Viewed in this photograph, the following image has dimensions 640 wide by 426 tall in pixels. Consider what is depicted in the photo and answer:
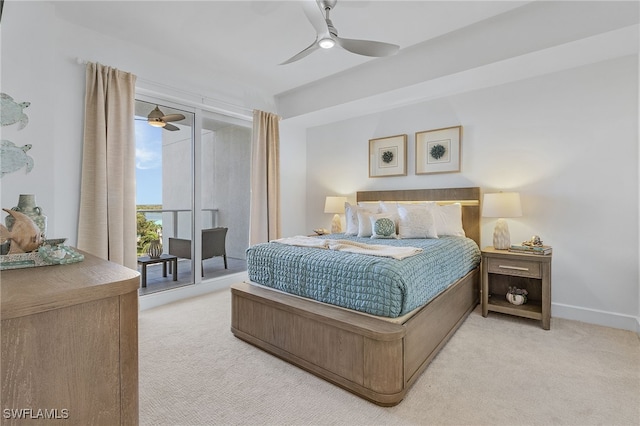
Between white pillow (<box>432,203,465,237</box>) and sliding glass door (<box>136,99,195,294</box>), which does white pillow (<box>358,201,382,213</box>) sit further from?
sliding glass door (<box>136,99,195,294</box>)

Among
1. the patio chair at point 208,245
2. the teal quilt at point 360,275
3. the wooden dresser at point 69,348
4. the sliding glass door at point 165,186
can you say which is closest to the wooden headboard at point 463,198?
the teal quilt at point 360,275

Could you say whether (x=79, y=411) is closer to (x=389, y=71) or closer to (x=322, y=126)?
(x=389, y=71)

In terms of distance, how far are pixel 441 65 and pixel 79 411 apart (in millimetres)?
3714

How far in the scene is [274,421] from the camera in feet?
5.34

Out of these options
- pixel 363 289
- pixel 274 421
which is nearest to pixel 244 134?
pixel 363 289

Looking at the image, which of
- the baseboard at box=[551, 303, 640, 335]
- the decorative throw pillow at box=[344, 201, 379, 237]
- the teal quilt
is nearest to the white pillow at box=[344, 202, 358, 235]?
the decorative throw pillow at box=[344, 201, 379, 237]

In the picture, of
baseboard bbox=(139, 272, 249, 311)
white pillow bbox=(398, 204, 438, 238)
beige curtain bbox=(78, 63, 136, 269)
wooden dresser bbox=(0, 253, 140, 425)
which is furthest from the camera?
baseboard bbox=(139, 272, 249, 311)

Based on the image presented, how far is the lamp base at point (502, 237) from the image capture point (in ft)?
10.2

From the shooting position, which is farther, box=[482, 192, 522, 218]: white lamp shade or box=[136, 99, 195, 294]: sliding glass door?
box=[136, 99, 195, 294]: sliding glass door

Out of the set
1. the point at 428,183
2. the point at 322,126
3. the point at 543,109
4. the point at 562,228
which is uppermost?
the point at 322,126

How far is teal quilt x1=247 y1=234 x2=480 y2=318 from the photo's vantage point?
1.87 meters

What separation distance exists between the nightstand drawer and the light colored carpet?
1.66ft

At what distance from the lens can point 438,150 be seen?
3.83m

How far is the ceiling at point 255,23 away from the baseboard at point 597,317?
9.44ft
